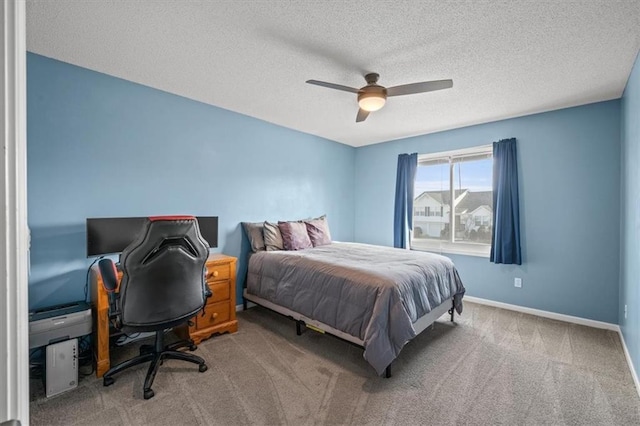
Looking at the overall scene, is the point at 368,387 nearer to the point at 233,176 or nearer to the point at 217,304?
the point at 217,304

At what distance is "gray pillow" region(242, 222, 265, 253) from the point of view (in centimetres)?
353

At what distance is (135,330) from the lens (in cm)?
193

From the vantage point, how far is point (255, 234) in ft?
11.7

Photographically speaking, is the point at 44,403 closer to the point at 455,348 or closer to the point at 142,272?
the point at 142,272

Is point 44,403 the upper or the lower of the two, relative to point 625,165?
lower

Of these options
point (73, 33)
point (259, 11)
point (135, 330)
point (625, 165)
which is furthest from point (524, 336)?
point (73, 33)

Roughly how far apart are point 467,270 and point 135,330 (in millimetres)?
3950

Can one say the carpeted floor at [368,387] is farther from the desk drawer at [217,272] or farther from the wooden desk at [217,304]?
the desk drawer at [217,272]

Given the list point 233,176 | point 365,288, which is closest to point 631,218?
point 365,288

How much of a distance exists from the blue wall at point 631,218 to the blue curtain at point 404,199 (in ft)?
7.67

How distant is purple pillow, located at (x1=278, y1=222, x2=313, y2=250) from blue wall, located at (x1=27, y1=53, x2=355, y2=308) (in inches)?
15.9

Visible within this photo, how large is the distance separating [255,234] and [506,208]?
3192 millimetres

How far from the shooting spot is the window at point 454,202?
13.2ft

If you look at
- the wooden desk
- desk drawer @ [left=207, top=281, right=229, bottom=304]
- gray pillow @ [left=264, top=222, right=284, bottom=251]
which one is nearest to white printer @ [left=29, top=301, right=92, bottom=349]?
the wooden desk
